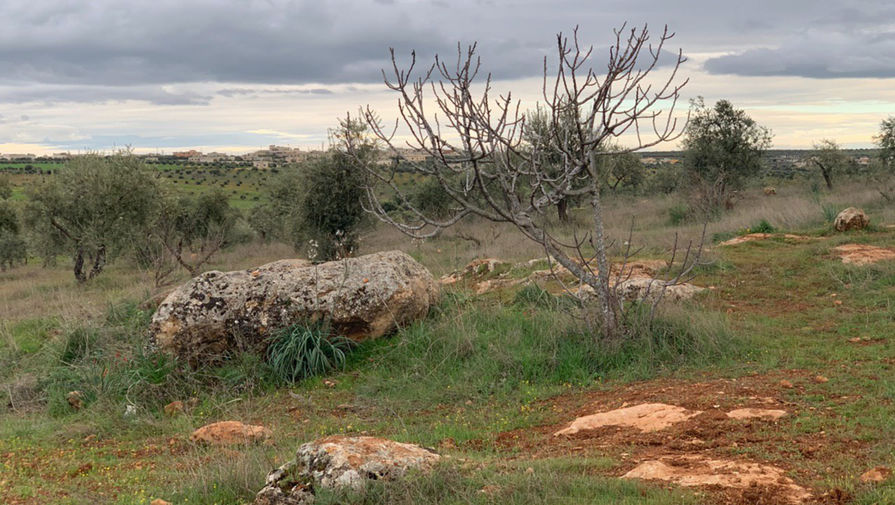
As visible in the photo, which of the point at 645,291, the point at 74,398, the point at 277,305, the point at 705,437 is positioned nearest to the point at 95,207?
the point at 74,398

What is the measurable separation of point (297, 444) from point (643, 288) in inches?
204

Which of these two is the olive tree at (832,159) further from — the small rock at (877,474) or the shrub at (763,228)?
the small rock at (877,474)

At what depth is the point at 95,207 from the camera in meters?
20.7

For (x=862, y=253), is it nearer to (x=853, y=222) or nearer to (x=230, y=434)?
(x=853, y=222)

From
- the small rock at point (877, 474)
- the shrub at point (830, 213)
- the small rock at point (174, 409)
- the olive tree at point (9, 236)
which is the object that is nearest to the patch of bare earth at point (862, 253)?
the shrub at point (830, 213)

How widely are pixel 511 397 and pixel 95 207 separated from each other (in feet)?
59.3

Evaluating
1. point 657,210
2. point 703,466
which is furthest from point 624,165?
point 703,466

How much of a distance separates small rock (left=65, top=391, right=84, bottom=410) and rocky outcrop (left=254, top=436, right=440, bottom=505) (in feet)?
15.3

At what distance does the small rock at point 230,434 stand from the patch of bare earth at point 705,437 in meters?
2.01

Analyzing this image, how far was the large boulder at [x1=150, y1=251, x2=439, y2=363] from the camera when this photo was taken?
823 centimetres

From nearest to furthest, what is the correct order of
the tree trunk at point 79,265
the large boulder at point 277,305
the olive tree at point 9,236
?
the large boulder at point 277,305 → the tree trunk at point 79,265 → the olive tree at point 9,236

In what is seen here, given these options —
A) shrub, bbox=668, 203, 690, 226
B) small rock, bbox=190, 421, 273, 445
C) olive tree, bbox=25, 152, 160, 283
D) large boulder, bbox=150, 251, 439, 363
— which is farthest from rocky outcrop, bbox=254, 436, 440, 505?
shrub, bbox=668, 203, 690, 226

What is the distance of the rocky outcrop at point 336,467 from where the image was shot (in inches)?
151

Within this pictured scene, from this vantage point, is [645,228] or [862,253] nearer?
[862,253]
